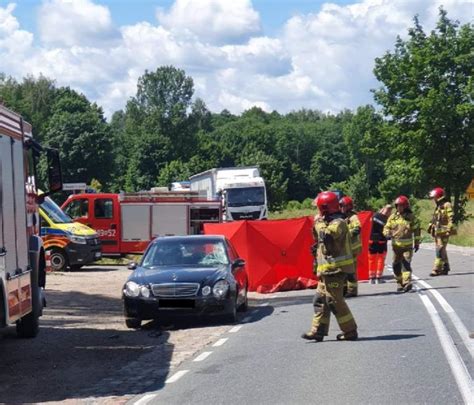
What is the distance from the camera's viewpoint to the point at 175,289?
45.7 feet

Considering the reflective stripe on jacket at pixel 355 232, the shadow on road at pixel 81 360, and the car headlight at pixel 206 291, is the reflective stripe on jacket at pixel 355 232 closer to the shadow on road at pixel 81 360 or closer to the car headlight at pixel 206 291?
the car headlight at pixel 206 291

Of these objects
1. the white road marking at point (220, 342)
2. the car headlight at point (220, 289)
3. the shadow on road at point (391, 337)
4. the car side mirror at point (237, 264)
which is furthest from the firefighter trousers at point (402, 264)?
the white road marking at point (220, 342)

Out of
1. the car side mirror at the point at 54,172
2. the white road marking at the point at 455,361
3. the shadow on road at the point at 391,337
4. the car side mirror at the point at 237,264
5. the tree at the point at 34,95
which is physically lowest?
the shadow on road at the point at 391,337

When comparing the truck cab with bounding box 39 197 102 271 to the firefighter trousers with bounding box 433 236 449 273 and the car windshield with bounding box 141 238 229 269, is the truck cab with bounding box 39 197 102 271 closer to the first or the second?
the firefighter trousers with bounding box 433 236 449 273

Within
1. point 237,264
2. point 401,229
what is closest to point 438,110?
point 401,229

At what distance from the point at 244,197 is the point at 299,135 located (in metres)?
82.1

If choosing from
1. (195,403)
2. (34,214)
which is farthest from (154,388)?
(34,214)

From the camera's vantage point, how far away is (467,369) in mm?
9219

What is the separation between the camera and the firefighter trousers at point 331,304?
1126cm

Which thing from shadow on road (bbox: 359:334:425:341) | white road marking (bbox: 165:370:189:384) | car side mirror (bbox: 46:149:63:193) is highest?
car side mirror (bbox: 46:149:63:193)

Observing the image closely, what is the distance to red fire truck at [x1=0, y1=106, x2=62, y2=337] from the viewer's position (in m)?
10.5

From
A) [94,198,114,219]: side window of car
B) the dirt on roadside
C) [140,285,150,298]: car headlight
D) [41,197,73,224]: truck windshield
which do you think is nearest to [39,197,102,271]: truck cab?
[41,197,73,224]: truck windshield

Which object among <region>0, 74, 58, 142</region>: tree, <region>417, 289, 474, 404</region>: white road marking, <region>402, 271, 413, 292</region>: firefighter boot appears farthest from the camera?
<region>0, 74, 58, 142</region>: tree

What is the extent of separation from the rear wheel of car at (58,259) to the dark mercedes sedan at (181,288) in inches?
555
